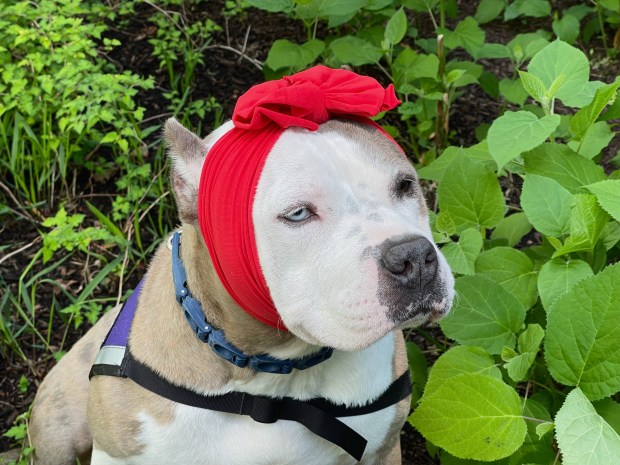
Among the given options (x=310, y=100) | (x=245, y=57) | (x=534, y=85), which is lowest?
(x=245, y=57)

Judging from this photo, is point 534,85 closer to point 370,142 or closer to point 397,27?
point 370,142

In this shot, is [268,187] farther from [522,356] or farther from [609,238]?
[609,238]

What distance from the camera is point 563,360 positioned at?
2.25 metres

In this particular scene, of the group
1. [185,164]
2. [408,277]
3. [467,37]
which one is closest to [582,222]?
[408,277]

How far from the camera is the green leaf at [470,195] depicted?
2686mm

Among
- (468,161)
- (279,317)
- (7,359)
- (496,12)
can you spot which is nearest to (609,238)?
(468,161)

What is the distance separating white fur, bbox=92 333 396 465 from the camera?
225 cm

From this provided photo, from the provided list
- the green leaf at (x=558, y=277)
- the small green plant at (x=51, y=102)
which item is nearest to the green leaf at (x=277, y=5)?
the small green plant at (x=51, y=102)

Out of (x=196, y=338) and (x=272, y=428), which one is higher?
(x=196, y=338)

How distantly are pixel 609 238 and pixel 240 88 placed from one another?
270 cm

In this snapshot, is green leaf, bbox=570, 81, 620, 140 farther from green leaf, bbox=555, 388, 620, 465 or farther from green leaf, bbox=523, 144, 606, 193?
green leaf, bbox=555, 388, 620, 465

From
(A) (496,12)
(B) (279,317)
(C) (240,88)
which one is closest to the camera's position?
(B) (279,317)

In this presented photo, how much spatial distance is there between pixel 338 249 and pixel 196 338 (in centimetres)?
57

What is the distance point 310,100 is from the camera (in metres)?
1.95
